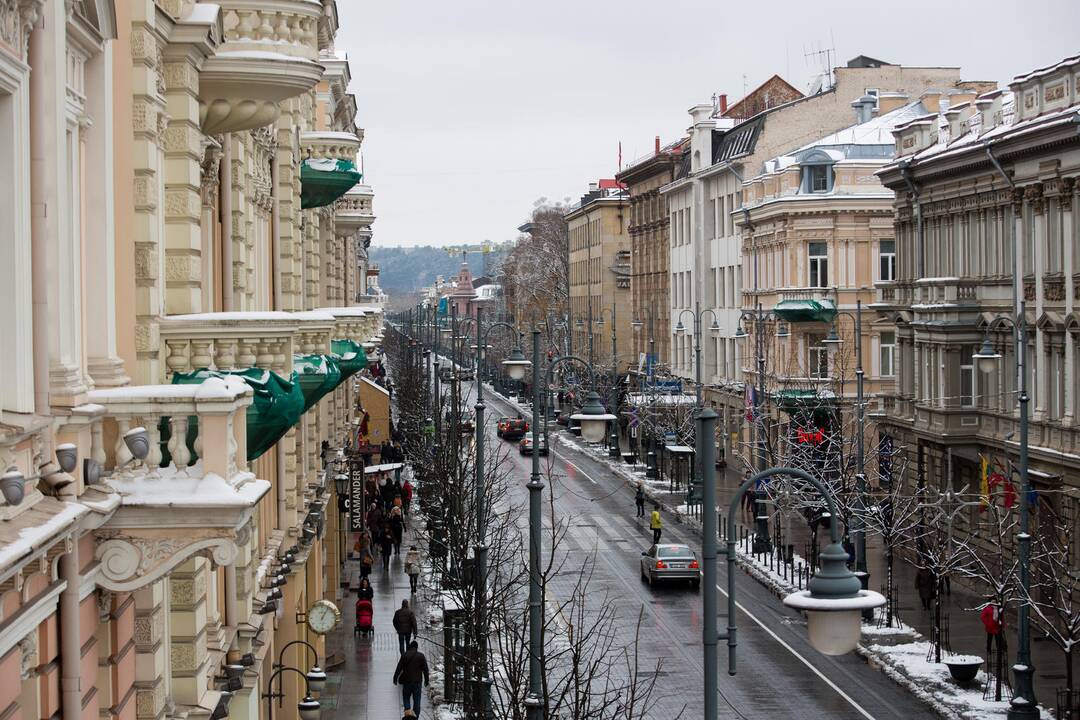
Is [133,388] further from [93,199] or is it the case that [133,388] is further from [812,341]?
[812,341]

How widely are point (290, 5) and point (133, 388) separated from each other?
638cm

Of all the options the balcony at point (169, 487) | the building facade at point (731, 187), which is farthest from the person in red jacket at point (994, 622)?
the building facade at point (731, 187)

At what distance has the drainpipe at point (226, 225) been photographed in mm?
18531

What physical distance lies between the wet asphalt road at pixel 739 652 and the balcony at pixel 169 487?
16.3 m

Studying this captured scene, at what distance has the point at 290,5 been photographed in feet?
51.8

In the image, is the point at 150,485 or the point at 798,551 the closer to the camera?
the point at 150,485

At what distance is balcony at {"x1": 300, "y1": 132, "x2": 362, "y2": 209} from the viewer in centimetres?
3084

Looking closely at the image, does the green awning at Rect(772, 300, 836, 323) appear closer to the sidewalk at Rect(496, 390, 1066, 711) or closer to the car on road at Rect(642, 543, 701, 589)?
the sidewalk at Rect(496, 390, 1066, 711)

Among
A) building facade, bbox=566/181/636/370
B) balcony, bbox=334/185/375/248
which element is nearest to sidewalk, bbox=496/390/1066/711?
balcony, bbox=334/185/375/248

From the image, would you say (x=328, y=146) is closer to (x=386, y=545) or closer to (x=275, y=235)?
(x=275, y=235)

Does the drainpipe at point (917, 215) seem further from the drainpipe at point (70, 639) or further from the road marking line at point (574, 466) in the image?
the drainpipe at point (70, 639)

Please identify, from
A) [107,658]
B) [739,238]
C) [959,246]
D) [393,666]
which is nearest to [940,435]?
[959,246]

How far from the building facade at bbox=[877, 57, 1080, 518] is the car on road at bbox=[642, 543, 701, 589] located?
706cm

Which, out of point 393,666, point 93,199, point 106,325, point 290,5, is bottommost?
point 393,666
